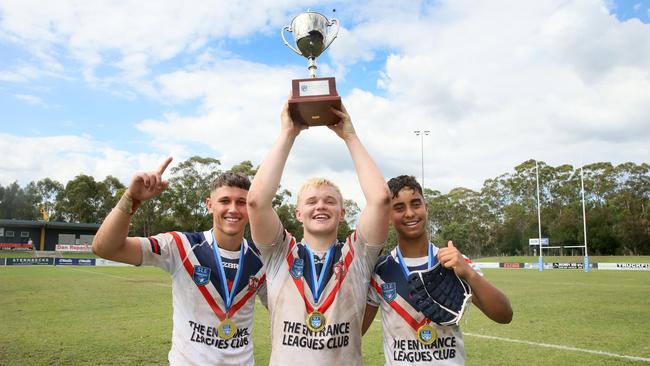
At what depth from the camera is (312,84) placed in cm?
288

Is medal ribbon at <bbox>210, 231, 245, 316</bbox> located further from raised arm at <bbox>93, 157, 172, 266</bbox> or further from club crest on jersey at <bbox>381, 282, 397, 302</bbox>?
club crest on jersey at <bbox>381, 282, 397, 302</bbox>

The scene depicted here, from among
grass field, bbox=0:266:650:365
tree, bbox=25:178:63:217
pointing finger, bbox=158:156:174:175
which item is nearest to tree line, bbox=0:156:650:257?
tree, bbox=25:178:63:217

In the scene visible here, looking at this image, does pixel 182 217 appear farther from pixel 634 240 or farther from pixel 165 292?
pixel 634 240

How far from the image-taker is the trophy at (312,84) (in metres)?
2.84

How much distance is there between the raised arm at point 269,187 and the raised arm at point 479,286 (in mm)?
1061

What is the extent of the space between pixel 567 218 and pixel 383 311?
6931 cm

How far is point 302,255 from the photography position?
305 cm

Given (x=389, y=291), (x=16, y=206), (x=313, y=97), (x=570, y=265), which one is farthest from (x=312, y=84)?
(x=16, y=206)

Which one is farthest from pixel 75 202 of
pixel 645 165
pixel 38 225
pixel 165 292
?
pixel 645 165

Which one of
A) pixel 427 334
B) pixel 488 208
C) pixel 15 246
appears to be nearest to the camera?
pixel 427 334

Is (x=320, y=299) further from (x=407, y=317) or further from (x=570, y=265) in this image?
(x=570, y=265)

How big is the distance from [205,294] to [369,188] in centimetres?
153

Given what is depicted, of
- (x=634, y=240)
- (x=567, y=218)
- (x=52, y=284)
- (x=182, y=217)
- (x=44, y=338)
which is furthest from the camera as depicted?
(x=567, y=218)

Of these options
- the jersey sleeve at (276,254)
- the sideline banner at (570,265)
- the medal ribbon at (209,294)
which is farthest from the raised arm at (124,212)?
the sideline banner at (570,265)
